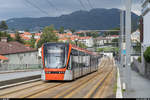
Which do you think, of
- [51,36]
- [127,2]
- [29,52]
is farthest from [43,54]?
[51,36]

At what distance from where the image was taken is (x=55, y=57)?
1953cm

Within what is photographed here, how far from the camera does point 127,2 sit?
13.3 m

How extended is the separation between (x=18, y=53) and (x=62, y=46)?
4066 cm

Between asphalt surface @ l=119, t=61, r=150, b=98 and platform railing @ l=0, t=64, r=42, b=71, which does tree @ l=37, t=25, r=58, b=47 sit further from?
asphalt surface @ l=119, t=61, r=150, b=98

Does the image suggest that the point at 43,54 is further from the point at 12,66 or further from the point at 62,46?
the point at 12,66

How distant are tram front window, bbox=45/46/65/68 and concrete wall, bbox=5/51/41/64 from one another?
38279mm

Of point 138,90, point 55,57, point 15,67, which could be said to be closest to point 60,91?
point 138,90

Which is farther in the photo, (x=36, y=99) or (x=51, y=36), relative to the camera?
(x=51, y=36)

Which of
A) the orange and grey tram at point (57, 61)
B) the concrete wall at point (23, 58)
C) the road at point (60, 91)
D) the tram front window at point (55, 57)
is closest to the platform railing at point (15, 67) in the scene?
the concrete wall at point (23, 58)

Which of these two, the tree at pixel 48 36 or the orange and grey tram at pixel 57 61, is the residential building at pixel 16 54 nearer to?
the tree at pixel 48 36

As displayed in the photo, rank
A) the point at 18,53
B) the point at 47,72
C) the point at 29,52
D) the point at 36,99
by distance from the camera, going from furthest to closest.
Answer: the point at 29,52 → the point at 18,53 → the point at 47,72 → the point at 36,99

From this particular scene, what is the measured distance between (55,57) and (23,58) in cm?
4349

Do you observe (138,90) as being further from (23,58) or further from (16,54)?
(23,58)

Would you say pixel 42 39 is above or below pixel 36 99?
above
